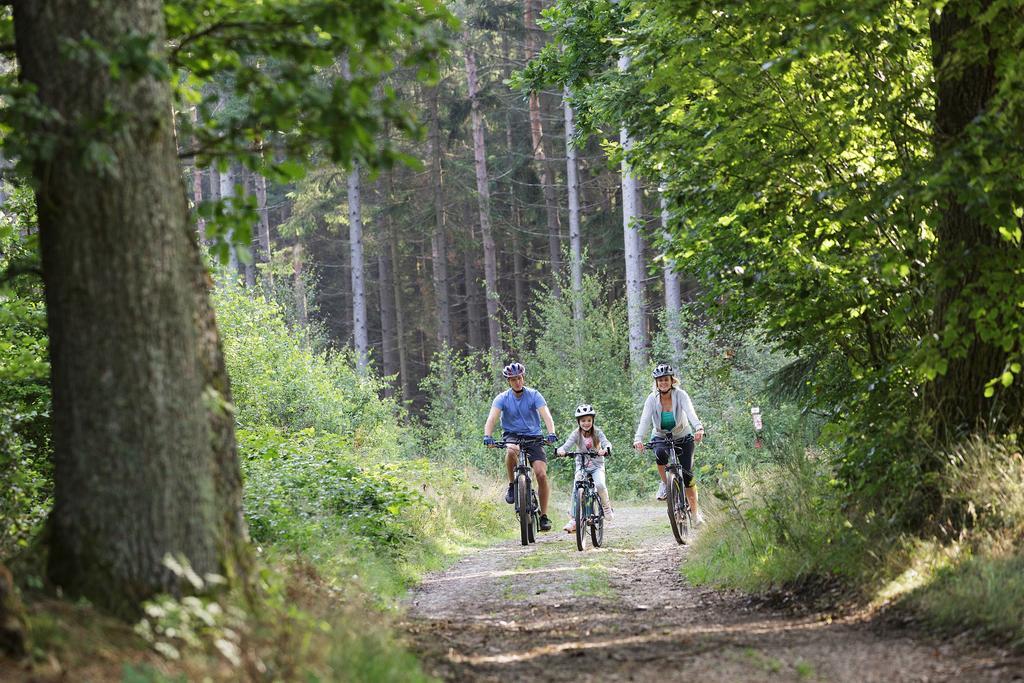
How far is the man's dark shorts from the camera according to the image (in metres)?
13.3

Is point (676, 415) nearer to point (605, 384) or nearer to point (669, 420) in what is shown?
point (669, 420)

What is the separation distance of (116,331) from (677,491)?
9588 millimetres

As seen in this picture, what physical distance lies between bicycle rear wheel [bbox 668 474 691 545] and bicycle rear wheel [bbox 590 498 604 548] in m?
0.88

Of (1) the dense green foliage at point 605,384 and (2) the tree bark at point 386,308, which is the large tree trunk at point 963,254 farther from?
(2) the tree bark at point 386,308

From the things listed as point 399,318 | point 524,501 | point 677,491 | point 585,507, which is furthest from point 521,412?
point 399,318

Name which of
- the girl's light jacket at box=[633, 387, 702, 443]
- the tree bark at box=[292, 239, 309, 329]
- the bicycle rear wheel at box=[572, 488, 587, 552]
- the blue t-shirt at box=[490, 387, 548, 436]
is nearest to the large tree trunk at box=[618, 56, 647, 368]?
the girl's light jacket at box=[633, 387, 702, 443]

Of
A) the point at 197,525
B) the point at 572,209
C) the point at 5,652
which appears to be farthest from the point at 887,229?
the point at 572,209

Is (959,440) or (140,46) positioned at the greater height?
(140,46)

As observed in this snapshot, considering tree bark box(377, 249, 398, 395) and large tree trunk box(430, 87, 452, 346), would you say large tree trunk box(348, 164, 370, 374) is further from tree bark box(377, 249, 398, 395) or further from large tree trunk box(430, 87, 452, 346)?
tree bark box(377, 249, 398, 395)

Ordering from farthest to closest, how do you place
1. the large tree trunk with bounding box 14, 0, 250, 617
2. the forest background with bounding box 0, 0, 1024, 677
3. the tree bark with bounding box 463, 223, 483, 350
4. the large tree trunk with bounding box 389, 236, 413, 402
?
the tree bark with bounding box 463, 223, 483, 350
the large tree trunk with bounding box 389, 236, 413, 402
the forest background with bounding box 0, 0, 1024, 677
the large tree trunk with bounding box 14, 0, 250, 617

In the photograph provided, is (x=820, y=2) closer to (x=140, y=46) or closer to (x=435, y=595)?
(x=140, y=46)

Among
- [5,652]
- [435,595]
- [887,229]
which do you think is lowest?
[435,595]

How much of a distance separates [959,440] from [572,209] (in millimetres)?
25442

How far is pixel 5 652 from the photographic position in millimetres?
3816
